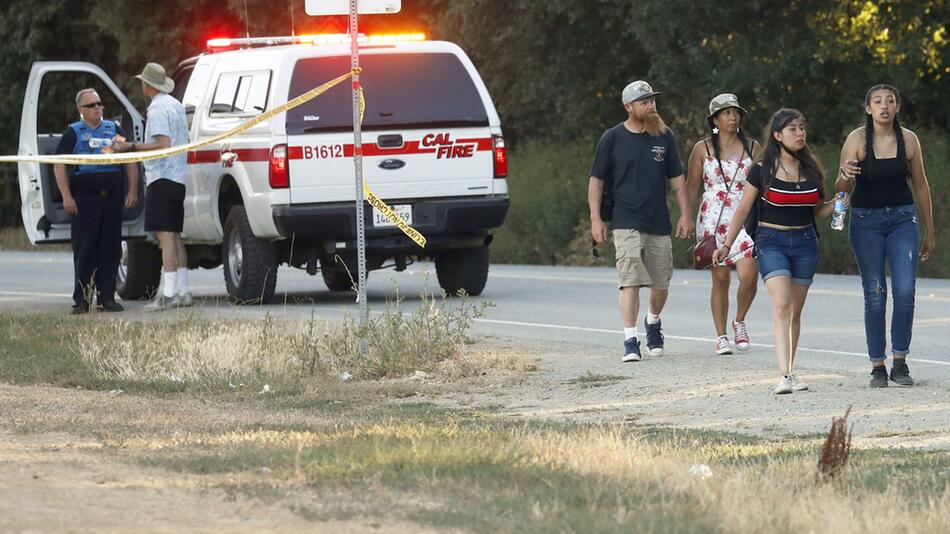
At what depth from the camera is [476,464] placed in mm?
7492

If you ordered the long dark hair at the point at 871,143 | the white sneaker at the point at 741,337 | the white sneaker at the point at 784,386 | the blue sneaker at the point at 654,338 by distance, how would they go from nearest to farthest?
the white sneaker at the point at 784,386 → the long dark hair at the point at 871,143 → the blue sneaker at the point at 654,338 → the white sneaker at the point at 741,337

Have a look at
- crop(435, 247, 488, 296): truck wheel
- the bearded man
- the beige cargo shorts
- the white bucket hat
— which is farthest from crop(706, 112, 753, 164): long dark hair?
the white bucket hat

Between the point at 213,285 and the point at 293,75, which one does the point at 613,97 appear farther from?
the point at 293,75

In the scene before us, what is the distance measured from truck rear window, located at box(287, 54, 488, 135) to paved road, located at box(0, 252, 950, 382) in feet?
4.99

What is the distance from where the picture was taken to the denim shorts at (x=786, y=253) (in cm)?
1073

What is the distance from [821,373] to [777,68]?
666 inches

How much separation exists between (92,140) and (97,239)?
2.96 feet

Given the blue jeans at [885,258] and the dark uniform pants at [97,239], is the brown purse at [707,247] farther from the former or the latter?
the dark uniform pants at [97,239]

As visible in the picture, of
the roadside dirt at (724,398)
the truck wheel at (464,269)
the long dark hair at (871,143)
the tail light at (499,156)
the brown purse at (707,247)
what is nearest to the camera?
the roadside dirt at (724,398)

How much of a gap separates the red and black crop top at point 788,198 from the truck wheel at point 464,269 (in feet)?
23.1

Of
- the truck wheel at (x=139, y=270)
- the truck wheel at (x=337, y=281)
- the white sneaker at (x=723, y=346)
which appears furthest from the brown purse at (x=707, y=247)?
the truck wheel at (x=139, y=270)

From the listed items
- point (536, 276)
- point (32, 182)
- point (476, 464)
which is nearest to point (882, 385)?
point (476, 464)

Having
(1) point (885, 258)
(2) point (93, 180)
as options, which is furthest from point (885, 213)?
(2) point (93, 180)

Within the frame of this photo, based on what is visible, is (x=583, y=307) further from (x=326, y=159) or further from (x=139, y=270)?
(x=139, y=270)
